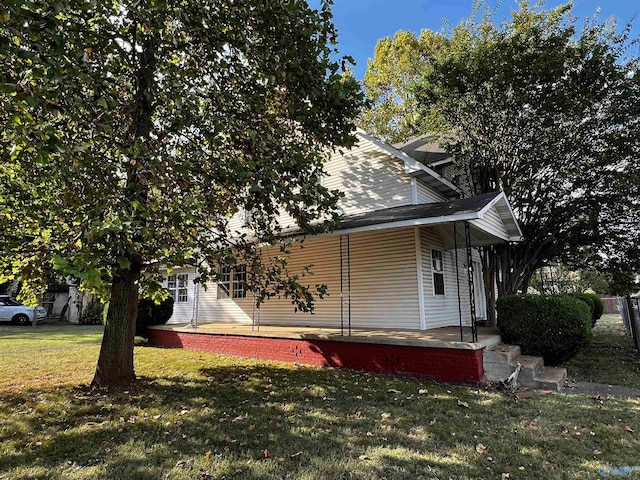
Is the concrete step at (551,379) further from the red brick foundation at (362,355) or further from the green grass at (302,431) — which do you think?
the red brick foundation at (362,355)

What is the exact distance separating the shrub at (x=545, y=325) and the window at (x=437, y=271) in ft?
7.47

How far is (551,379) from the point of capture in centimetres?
623

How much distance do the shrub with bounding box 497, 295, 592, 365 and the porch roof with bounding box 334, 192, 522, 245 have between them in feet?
5.76

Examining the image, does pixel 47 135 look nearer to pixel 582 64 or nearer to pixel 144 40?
pixel 144 40

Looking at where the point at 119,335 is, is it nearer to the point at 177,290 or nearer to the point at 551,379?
the point at 551,379

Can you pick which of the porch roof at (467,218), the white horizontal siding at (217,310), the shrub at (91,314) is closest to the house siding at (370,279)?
the porch roof at (467,218)

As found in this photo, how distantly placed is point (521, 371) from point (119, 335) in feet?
22.9

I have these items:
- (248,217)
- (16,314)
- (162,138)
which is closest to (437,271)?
(248,217)

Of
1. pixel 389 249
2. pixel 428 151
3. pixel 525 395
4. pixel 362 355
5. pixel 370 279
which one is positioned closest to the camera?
pixel 525 395

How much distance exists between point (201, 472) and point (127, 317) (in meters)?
3.89

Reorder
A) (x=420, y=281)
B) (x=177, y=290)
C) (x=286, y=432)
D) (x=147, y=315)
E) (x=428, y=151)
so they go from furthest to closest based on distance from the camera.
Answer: (x=177, y=290) → (x=147, y=315) → (x=428, y=151) → (x=420, y=281) → (x=286, y=432)

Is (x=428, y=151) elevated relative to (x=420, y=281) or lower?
elevated

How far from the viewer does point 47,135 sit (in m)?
3.66

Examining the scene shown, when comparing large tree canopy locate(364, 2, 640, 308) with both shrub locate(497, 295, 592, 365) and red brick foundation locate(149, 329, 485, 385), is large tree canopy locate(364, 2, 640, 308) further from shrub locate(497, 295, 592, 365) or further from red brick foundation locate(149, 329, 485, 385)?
red brick foundation locate(149, 329, 485, 385)
